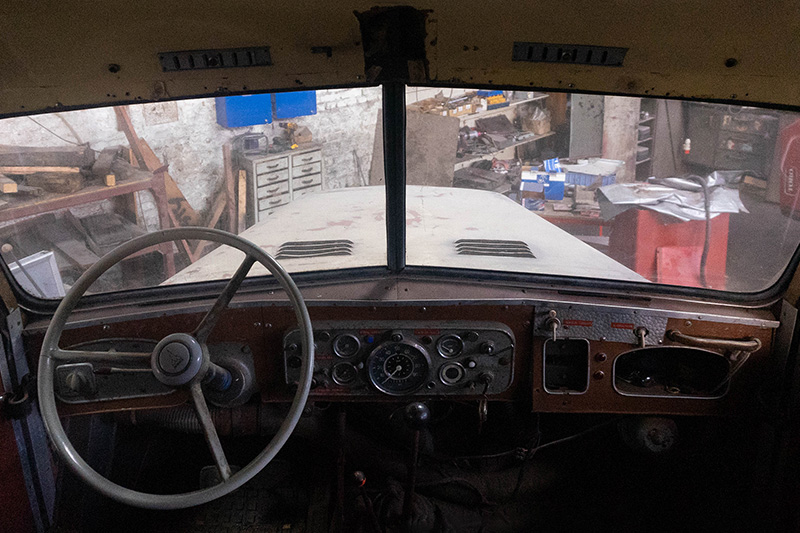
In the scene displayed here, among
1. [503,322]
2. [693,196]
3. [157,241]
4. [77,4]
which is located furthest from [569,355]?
[77,4]

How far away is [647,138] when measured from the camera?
7.37 ft

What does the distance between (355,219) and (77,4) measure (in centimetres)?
131

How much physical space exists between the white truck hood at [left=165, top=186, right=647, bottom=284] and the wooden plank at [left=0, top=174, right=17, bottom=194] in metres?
0.63

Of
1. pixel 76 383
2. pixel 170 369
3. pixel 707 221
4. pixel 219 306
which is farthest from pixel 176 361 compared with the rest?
pixel 707 221

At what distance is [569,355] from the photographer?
8.31ft

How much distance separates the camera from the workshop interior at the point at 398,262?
1.87 meters

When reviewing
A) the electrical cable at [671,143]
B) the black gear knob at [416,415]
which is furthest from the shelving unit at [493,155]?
the black gear knob at [416,415]

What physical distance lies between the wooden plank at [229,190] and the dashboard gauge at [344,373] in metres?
0.67

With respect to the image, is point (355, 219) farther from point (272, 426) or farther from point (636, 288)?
point (636, 288)

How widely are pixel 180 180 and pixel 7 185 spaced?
562 mm

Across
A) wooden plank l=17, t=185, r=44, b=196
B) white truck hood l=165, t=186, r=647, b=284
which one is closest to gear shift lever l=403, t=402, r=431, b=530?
white truck hood l=165, t=186, r=647, b=284

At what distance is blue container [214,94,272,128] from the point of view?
209cm

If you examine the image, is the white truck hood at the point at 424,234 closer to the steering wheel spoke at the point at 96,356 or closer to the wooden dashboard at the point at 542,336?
the wooden dashboard at the point at 542,336

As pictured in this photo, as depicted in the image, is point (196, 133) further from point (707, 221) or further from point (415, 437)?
point (707, 221)
